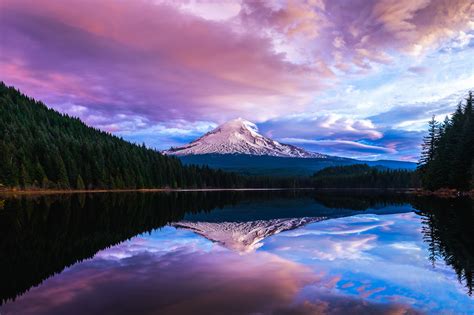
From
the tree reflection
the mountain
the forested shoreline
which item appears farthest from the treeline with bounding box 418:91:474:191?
the mountain

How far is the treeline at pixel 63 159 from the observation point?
107750mm

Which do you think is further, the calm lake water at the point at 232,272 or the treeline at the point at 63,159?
the treeline at the point at 63,159

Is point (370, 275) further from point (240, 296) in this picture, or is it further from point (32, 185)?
point (32, 185)

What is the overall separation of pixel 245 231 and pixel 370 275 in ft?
54.2

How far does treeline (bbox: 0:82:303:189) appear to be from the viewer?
10775 cm

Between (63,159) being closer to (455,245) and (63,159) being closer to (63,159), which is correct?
(63,159)

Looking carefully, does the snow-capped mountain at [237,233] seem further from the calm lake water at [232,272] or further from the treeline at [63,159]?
the treeline at [63,159]

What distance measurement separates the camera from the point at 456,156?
88062mm

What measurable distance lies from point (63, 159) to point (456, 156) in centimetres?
11241

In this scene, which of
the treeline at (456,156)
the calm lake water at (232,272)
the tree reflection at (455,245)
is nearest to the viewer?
the calm lake water at (232,272)

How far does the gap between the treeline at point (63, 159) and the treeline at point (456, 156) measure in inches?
4027

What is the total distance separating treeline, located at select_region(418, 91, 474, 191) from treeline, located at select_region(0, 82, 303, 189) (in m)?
102

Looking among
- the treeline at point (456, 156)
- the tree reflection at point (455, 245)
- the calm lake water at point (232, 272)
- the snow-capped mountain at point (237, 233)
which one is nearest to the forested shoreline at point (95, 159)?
the treeline at point (456, 156)

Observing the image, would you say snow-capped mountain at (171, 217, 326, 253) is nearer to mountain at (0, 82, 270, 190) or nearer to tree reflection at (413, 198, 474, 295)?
tree reflection at (413, 198, 474, 295)
